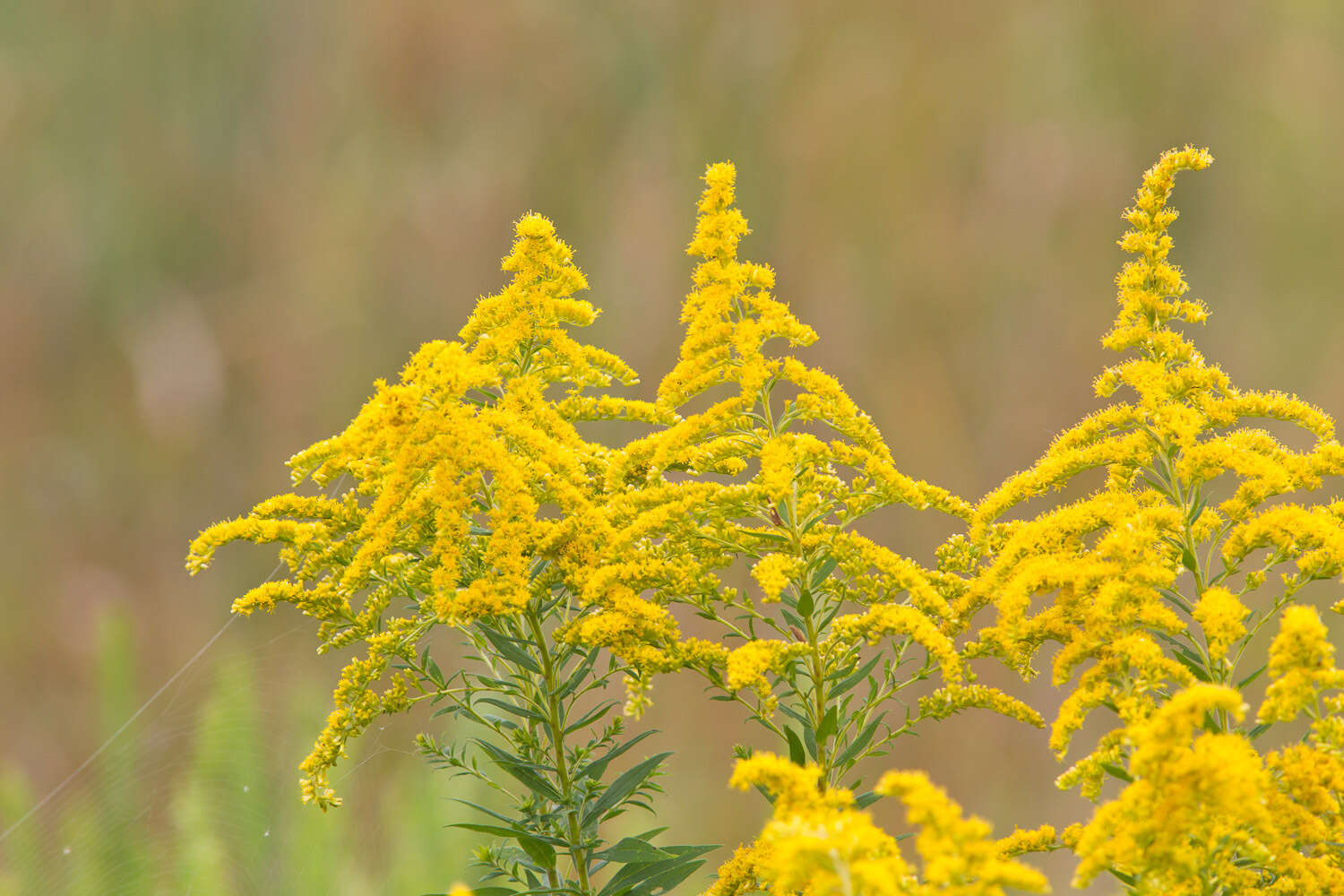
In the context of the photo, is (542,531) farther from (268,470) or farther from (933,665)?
(268,470)

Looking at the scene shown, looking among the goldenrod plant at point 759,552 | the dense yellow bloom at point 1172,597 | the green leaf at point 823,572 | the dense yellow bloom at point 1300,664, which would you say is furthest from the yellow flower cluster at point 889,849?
the green leaf at point 823,572

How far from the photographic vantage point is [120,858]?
8.88ft

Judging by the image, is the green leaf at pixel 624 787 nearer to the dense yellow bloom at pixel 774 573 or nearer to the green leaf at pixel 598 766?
the green leaf at pixel 598 766

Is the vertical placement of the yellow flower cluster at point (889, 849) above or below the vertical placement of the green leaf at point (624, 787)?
below

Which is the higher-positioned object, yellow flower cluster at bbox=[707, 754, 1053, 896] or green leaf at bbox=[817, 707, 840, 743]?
green leaf at bbox=[817, 707, 840, 743]

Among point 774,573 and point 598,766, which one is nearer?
point 774,573

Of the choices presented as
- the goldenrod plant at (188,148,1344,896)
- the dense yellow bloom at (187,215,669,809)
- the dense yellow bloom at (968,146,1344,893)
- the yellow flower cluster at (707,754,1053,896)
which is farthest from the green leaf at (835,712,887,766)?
the yellow flower cluster at (707,754,1053,896)

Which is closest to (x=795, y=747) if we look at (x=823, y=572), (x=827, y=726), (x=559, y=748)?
(x=827, y=726)

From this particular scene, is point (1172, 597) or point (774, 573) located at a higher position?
point (774, 573)

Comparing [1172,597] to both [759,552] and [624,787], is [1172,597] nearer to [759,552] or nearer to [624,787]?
[759,552]

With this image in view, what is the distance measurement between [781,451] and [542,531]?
35 cm

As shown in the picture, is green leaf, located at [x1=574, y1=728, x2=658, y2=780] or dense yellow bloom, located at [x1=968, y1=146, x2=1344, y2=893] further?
green leaf, located at [x1=574, y1=728, x2=658, y2=780]

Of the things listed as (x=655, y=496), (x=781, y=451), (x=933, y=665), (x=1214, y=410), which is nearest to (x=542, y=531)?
(x=655, y=496)

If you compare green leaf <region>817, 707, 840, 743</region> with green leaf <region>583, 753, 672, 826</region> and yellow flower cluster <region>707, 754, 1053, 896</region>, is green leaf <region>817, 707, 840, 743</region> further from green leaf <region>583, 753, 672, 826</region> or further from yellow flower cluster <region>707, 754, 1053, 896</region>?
yellow flower cluster <region>707, 754, 1053, 896</region>
